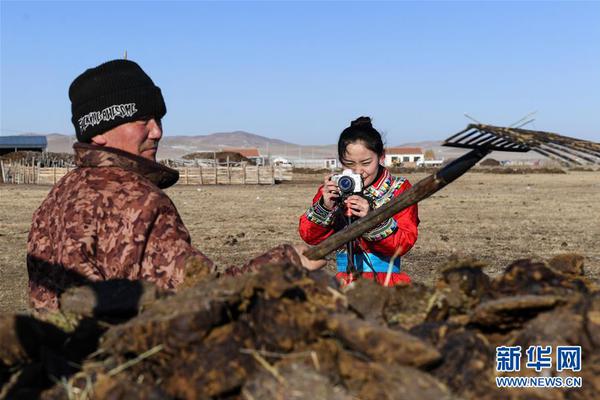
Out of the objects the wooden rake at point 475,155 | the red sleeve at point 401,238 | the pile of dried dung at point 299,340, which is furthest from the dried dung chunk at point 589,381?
the red sleeve at point 401,238

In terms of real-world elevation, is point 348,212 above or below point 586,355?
above

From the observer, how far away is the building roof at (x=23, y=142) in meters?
82.1

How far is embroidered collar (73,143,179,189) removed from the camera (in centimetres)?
370

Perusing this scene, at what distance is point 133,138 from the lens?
388cm

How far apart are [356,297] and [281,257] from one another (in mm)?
937

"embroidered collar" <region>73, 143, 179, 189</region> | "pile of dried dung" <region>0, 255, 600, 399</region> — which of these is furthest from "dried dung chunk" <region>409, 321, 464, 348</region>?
"embroidered collar" <region>73, 143, 179, 189</region>

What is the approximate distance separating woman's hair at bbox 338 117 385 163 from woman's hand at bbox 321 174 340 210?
1.17 ft

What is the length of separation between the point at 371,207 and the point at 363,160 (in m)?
0.46

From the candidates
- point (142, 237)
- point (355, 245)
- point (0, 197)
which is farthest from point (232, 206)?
point (142, 237)

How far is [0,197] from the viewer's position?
33.2 m

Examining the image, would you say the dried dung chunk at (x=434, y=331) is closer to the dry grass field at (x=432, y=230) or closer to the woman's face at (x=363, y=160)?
the woman's face at (x=363, y=160)

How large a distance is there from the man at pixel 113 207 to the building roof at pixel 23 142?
8277 centimetres

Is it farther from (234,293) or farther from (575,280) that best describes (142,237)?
(575,280)

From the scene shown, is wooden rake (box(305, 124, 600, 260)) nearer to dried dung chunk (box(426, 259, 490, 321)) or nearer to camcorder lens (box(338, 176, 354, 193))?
dried dung chunk (box(426, 259, 490, 321))
